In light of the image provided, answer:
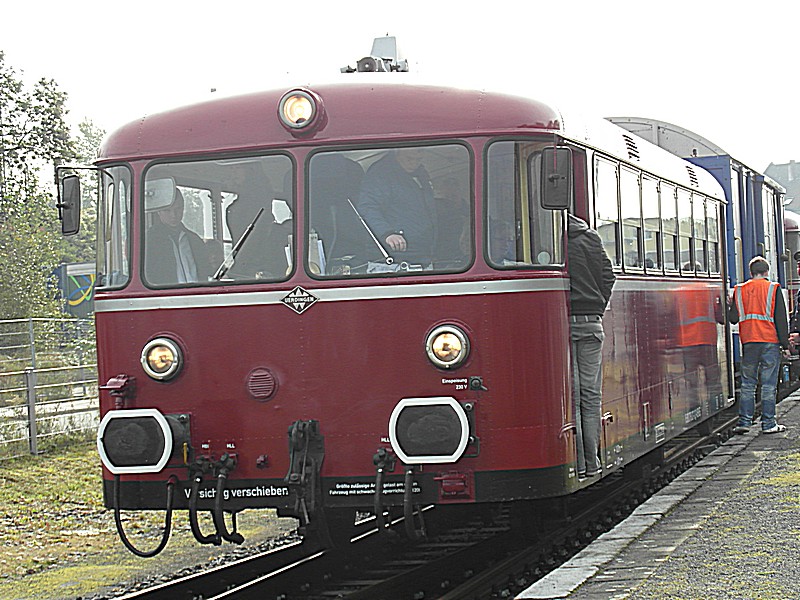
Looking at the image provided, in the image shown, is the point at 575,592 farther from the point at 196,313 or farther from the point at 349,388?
the point at 196,313

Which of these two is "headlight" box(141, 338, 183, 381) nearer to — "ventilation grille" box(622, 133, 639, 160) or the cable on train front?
the cable on train front

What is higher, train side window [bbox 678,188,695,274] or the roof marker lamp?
the roof marker lamp

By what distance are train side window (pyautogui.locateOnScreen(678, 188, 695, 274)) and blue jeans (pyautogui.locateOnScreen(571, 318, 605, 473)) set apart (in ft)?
12.1

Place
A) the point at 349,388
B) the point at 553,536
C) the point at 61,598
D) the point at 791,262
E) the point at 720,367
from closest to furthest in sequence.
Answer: the point at 349,388 → the point at 61,598 → the point at 553,536 → the point at 720,367 → the point at 791,262

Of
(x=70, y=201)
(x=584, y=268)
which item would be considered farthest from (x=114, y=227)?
(x=584, y=268)

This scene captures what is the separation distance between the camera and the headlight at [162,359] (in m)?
8.16

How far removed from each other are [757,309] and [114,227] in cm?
826

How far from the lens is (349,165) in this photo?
7992 mm

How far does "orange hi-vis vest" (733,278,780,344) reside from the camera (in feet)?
47.3

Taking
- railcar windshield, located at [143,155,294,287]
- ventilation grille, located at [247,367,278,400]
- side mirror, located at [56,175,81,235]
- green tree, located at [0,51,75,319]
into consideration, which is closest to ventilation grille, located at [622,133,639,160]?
railcar windshield, located at [143,155,294,287]

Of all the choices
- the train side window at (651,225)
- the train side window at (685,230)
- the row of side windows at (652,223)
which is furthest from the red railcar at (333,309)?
the train side window at (685,230)

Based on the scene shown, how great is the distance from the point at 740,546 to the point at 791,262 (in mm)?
15019

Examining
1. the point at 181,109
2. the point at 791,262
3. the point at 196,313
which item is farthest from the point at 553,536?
the point at 791,262

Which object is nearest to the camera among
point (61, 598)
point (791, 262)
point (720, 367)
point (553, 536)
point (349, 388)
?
point (349, 388)
